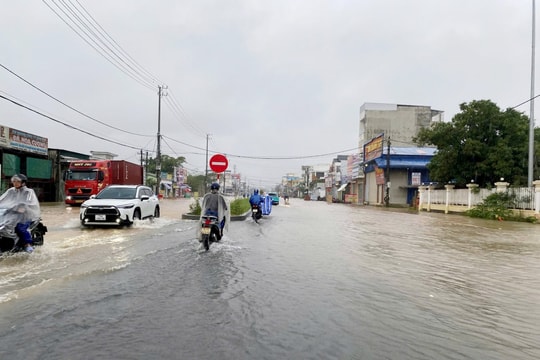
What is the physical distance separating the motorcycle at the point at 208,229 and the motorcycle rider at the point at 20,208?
3354mm

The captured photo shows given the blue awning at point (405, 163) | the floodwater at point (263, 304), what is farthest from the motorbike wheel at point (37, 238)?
the blue awning at point (405, 163)

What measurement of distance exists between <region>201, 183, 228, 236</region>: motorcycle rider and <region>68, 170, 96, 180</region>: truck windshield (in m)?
18.4

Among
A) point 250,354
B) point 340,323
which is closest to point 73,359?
point 250,354

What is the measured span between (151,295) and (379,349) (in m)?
3.02

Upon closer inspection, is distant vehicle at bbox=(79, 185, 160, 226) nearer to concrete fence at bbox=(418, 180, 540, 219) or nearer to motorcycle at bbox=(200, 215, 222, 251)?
motorcycle at bbox=(200, 215, 222, 251)

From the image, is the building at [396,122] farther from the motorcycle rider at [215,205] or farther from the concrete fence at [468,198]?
the motorcycle rider at [215,205]

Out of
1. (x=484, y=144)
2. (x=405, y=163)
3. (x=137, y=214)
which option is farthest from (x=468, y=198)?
(x=137, y=214)

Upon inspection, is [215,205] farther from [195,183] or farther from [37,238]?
[195,183]

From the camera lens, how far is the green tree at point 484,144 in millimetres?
28016

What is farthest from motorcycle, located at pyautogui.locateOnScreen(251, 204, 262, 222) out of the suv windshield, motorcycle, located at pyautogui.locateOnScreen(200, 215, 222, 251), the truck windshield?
the truck windshield

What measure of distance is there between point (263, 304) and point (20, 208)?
5.42 m

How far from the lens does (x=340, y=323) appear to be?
4.50 metres

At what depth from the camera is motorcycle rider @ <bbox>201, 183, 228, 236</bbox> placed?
9695mm

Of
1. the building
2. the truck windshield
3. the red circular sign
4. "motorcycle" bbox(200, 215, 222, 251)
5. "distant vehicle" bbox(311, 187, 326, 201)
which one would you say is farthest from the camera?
"distant vehicle" bbox(311, 187, 326, 201)
